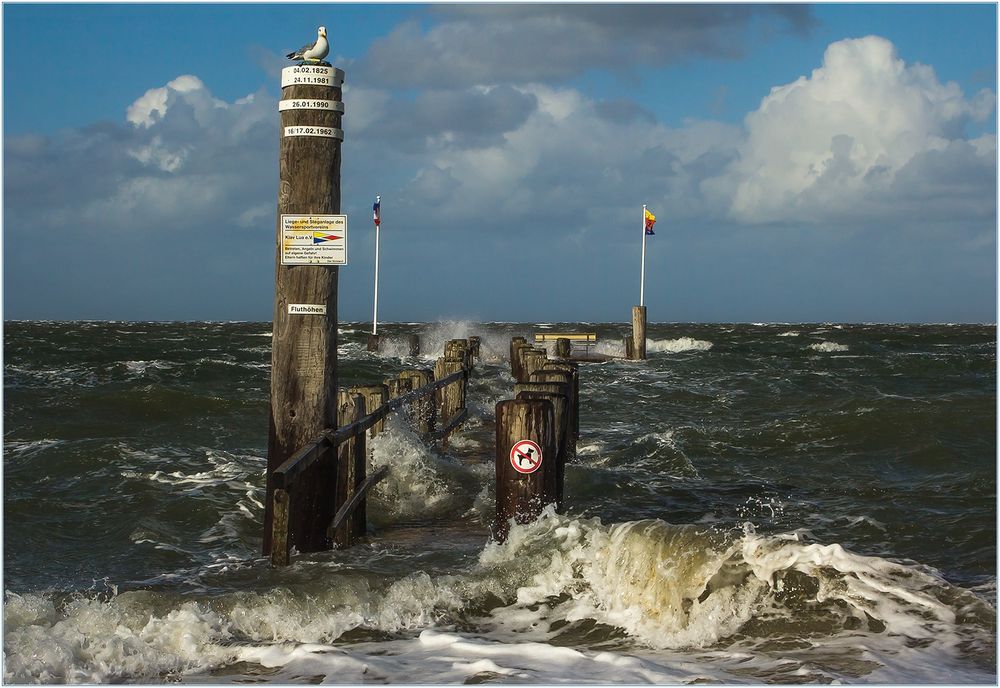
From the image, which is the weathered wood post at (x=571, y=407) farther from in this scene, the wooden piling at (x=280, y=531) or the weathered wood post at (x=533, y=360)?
the wooden piling at (x=280, y=531)

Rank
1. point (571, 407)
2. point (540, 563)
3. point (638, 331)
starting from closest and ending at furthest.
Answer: point (540, 563) < point (571, 407) < point (638, 331)

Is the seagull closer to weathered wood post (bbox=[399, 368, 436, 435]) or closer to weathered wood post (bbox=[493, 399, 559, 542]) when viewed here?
weathered wood post (bbox=[493, 399, 559, 542])

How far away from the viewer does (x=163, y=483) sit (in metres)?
11.8

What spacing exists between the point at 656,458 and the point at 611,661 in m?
7.77

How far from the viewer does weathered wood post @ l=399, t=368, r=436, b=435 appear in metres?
11.9

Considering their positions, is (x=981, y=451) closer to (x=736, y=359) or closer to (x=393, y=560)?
(x=393, y=560)

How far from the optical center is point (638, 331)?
A: 3369 cm

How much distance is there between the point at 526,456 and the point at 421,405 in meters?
5.04

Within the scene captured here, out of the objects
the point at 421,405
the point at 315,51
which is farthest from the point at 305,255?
the point at 421,405

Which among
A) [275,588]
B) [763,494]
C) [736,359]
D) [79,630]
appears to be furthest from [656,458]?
[736,359]

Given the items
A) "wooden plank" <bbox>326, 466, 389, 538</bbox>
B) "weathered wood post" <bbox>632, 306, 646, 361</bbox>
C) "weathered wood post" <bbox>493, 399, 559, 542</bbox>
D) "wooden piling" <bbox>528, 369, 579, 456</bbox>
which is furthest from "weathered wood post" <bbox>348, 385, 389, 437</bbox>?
"weathered wood post" <bbox>632, 306, 646, 361</bbox>

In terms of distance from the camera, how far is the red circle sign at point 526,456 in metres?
7.31

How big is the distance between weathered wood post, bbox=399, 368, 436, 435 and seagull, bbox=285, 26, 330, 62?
534 centimetres

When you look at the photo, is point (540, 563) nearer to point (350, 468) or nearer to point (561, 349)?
point (350, 468)
